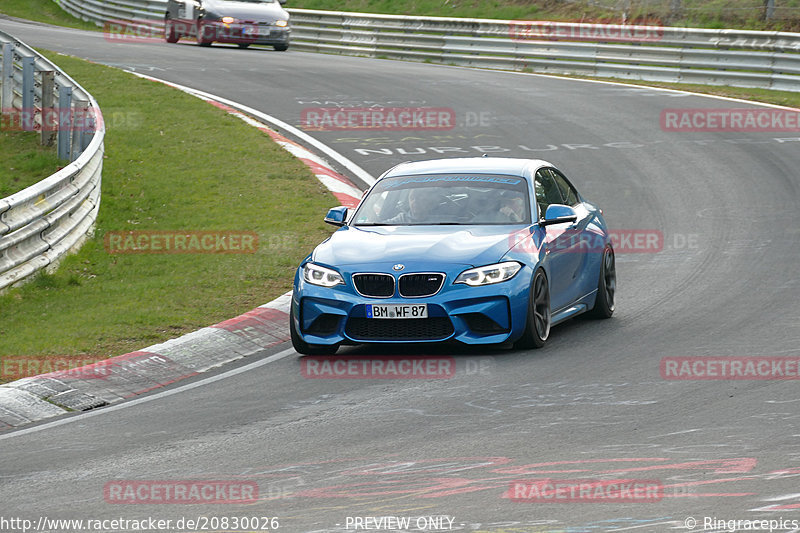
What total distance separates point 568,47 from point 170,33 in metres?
12.6

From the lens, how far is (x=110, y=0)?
44.9 meters

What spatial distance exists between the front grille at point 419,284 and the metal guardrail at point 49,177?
4330 millimetres

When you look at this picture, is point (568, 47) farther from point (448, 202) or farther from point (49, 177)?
point (448, 202)

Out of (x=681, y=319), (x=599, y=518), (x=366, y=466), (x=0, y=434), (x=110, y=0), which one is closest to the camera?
(x=599, y=518)

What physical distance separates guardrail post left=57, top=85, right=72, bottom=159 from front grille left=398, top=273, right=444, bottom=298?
30.4 feet

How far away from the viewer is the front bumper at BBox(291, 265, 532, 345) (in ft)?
32.1

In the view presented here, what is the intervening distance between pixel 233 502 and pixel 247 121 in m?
16.4

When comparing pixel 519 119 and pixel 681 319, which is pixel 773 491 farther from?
pixel 519 119

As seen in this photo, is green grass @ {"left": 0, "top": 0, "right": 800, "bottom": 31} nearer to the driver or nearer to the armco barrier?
the armco barrier

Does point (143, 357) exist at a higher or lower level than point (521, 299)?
lower

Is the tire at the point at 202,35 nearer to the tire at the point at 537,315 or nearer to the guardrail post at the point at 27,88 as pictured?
the guardrail post at the point at 27,88

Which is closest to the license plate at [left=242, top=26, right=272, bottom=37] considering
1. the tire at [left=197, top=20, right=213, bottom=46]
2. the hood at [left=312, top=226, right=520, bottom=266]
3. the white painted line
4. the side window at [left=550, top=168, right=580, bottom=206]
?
the tire at [left=197, top=20, right=213, bottom=46]

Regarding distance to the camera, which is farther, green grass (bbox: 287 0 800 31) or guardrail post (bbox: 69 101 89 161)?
green grass (bbox: 287 0 800 31)

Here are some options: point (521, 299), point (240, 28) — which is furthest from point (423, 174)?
point (240, 28)
